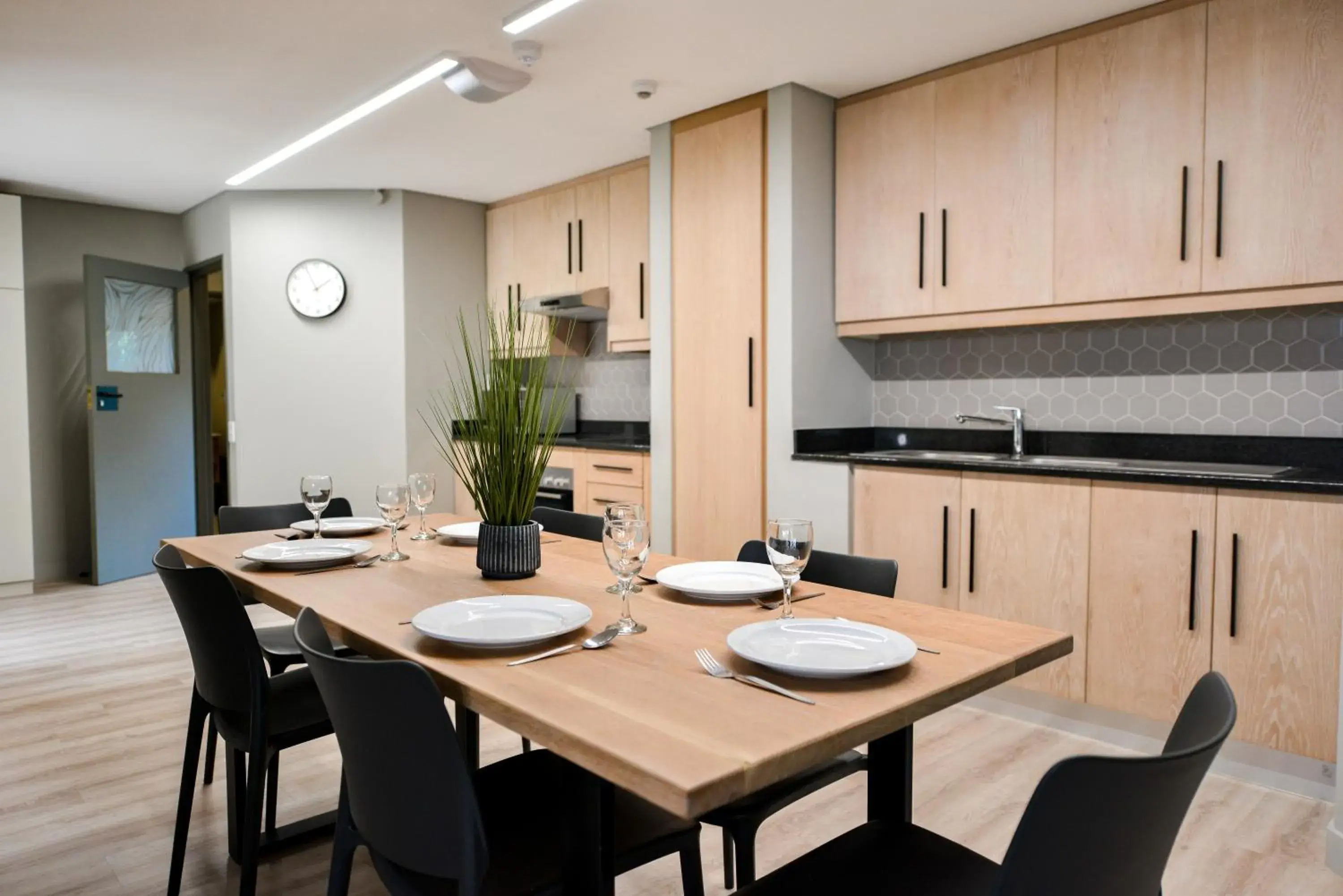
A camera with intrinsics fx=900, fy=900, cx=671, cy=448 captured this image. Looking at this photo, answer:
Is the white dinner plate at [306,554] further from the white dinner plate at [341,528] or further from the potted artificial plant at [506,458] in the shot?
the potted artificial plant at [506,458]

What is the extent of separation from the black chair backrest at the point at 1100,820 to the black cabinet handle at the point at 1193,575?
1932 mm

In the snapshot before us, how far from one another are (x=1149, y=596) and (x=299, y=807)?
255 cm

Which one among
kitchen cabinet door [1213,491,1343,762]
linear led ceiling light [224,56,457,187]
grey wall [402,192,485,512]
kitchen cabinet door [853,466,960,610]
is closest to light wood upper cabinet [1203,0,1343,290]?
kitchen cabinet door [1213,491,1343,762]

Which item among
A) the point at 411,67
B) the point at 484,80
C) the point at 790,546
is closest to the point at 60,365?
the point at 411,67

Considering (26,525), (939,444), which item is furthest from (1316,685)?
(26,525)

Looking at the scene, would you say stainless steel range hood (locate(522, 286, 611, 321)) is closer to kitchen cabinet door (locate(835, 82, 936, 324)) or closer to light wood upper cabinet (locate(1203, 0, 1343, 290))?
kitchen cabinet door (locate(835, 82, 936, 324))

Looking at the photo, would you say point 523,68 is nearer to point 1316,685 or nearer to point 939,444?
point 939,444

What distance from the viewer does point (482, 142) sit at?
173 inches

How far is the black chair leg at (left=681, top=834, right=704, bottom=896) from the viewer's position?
157cm

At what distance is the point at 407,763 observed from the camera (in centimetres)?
114

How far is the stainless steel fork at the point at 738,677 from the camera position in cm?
111

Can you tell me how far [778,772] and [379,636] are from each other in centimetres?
74

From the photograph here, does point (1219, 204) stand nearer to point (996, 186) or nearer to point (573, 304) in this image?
point (996, 186)

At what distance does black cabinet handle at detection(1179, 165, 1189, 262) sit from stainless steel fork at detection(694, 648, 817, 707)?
2.38 metres
